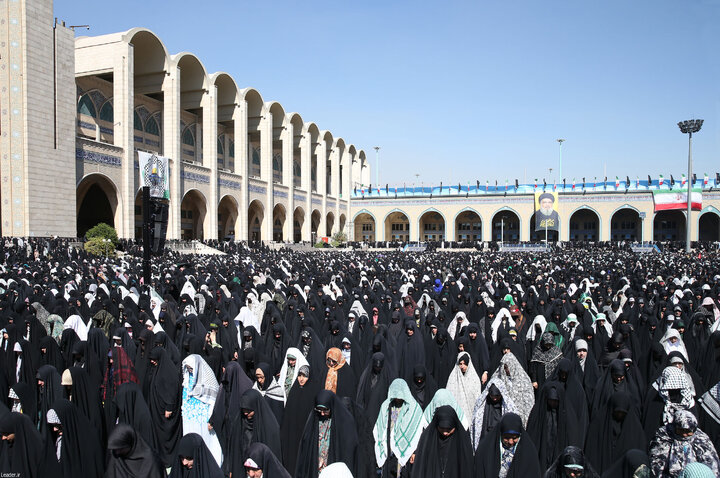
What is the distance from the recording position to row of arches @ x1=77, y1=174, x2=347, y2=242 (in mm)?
26266

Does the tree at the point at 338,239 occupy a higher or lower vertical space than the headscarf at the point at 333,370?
higher

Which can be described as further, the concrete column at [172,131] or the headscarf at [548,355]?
the concrete column at [172,131]

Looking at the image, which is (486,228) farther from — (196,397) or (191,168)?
(196,397)

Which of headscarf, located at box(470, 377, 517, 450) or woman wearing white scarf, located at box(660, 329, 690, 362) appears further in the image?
woman wearing white scarf, located at box(660, 329, 690, 362)

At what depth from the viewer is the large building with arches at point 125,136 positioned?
1898 cm

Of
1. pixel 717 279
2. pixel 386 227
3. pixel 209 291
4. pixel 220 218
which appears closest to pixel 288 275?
pixel 209 291

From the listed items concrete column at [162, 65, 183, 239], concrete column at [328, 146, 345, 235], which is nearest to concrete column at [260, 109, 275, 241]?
concrete column at [162, 65, 183, 239]

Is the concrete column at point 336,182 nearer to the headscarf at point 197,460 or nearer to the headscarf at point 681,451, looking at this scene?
the headscarf at point 197,460

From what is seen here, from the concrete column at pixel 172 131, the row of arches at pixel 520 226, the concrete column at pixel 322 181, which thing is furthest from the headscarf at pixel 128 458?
the concrete column at pixel 322 181

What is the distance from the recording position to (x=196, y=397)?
3961mm

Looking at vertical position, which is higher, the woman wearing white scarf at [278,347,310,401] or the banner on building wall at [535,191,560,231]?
the banner on building wall at [535,191,560,231]

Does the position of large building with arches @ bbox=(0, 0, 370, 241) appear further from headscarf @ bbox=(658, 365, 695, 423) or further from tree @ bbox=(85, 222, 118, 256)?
headscarf @ bbox=(658, 365, 695, 423)

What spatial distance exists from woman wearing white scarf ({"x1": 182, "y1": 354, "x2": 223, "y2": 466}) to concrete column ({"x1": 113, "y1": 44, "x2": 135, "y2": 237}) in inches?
845

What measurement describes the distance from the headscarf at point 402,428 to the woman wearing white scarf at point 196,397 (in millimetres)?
1303
